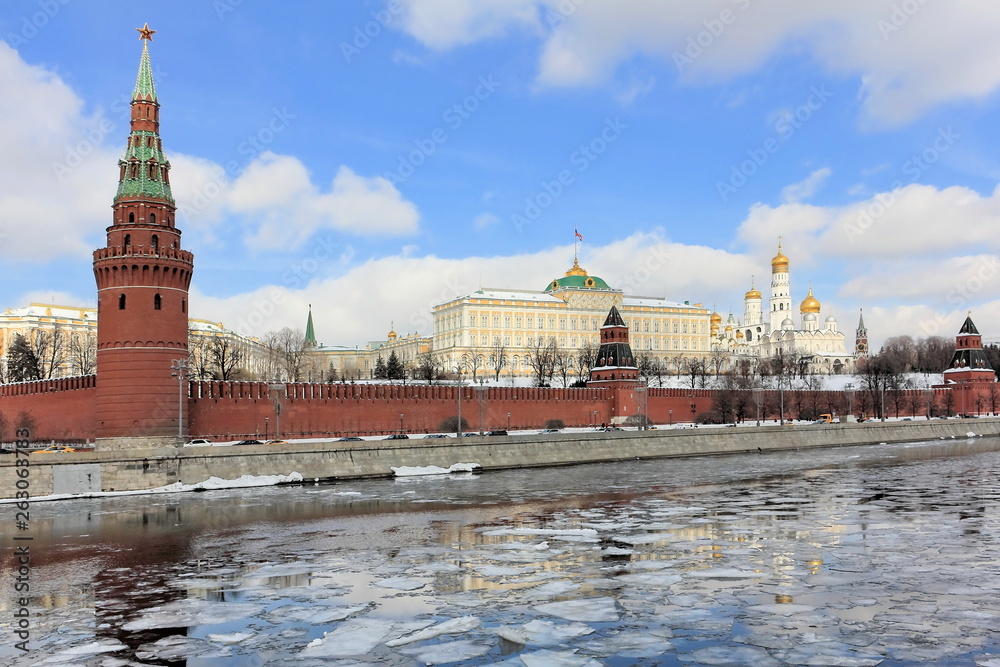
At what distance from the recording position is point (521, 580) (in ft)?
45.8

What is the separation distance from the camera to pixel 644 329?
119000mm

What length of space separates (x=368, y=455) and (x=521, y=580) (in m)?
21.8

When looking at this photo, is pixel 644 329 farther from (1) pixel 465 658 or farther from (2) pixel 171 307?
(1) pixel 465 658

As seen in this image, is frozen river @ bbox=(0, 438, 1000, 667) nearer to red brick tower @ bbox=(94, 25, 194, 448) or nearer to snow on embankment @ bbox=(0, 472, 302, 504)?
snow on embankment @ bbox=(0, 472, 302, 504)

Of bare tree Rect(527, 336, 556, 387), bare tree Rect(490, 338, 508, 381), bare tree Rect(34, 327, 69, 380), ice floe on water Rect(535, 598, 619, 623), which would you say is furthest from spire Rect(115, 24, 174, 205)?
bare tree Rect(490, 338, 508, 381)

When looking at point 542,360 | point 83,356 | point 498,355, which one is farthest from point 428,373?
point 83,356

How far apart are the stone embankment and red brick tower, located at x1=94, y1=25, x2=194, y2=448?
3.79 metres

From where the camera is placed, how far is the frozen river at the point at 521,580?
10.2m

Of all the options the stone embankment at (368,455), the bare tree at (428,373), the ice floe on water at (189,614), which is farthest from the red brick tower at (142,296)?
the bare tree at (428,373)

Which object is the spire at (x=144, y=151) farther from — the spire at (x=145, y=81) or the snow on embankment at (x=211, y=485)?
the snow on embankment at (x=211, y=485)

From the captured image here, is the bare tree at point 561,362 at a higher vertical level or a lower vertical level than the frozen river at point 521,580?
higher

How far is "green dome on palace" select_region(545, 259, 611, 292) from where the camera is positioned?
117 metres

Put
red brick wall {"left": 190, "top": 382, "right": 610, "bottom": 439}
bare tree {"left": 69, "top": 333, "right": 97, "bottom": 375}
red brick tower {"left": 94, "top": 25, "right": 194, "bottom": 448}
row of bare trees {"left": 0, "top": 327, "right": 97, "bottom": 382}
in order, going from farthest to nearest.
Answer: bare tree {"left": 69, "top": 333, "right": 97, "bottom": 375}, row of bare trees {"left": 0, "top": 327, "right": 97, "bottom": 382}, red brick wall {"left": 190, "top": 382, "right": 610, "bottom": 439}, red brick tower {"left": 94, "top": 25, "right": 194, "bottom": 448}

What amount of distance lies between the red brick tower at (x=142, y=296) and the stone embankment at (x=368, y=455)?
379 centimetres
